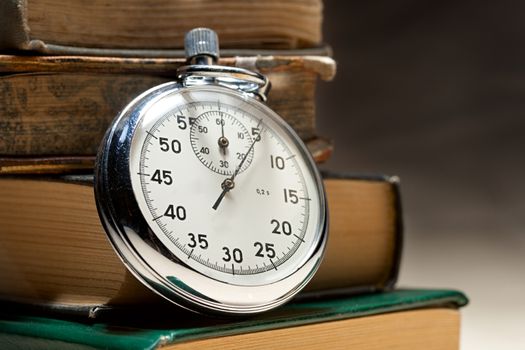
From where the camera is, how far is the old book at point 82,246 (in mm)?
1631

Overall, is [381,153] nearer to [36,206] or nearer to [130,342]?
[36,206]

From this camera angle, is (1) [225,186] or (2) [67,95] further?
(2) [67,95]

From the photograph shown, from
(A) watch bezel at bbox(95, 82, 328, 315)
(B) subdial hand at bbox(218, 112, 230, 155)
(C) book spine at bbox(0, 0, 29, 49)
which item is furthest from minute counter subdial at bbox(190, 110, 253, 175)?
(C) book spine at bbox(0, 0, 29, 49)

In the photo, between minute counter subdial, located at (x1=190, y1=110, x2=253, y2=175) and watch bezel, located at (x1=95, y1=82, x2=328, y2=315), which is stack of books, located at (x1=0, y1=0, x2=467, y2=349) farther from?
minute counter subdial, located at (x1=190, y1=110, x2=253, y2=175)

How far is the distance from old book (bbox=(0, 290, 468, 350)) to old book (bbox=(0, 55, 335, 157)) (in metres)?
0.27

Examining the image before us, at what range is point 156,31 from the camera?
1.90 meters

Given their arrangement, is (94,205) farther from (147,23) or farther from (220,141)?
(147,23)

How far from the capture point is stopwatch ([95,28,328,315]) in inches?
59.4

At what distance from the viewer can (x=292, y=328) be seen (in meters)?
1.60

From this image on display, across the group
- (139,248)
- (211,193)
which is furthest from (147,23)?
(139,248)

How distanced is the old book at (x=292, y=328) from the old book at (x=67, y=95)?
0.27m

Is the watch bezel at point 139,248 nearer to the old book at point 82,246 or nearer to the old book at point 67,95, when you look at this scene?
the old book at point 82,246

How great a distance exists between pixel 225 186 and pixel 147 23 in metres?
0.41

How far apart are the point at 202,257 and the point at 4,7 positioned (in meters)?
0.53
